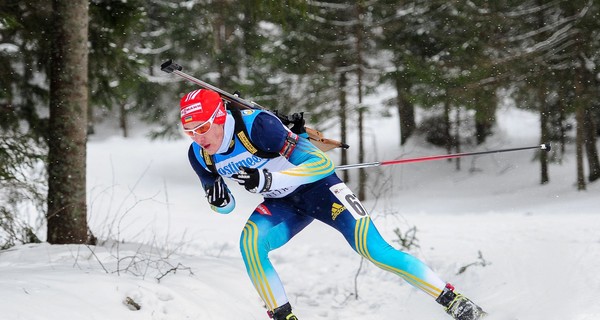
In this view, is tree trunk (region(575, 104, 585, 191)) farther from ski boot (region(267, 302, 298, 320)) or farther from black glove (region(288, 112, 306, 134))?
ski boot (region(267, 302, 298, 320))

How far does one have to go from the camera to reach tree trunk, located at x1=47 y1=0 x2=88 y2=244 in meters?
6.89

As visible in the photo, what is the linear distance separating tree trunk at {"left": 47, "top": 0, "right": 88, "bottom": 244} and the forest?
13mm

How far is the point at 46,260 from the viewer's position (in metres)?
5.89

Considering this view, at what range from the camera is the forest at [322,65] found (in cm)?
701

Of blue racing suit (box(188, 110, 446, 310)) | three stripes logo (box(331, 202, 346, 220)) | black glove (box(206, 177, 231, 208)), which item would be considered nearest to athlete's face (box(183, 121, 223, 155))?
blue racing suit (box(188, 110, 446, 310))

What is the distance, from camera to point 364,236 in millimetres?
4535

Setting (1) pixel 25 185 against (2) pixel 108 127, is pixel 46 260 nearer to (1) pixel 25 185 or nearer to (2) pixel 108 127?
(1) pixel 25 185

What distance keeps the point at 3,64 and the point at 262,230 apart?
5.06 meters

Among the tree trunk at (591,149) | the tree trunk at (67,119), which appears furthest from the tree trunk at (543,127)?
the tree trunk at (67,119)

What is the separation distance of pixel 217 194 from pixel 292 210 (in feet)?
2.13

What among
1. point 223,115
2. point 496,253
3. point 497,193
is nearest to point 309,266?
point 496,253

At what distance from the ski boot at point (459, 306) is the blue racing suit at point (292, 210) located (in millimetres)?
58

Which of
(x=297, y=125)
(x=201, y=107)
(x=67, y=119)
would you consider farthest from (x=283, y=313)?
(x=67, y=119)

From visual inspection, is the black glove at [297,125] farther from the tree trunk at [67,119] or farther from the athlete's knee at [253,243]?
the tree trunk at [67,119]
